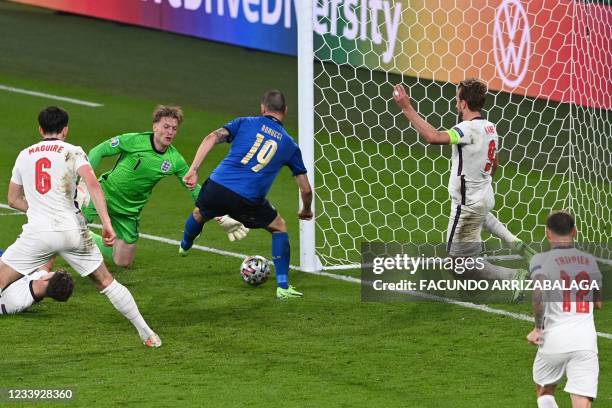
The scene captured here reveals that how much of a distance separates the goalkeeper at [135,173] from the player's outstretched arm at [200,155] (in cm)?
101

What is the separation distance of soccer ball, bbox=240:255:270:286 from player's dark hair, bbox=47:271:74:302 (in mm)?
1947

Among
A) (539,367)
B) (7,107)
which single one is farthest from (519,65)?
(539,367)

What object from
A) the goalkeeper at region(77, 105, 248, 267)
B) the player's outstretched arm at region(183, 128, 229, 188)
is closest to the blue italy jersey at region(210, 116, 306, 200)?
the player's outstretched arm at region(183, 128, 229, 188)

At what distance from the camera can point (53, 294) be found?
32.6ft

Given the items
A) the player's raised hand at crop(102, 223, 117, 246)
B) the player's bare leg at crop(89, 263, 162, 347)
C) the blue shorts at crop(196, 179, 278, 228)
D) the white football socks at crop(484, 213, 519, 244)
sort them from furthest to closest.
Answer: the white football socks at crop(484, 213, 519, 244), the blue shorts at crop(196, 179, 278, 228), the player's bare leg at crop(89, 263, 162, 347), the player's raised hand at crop(102, 223, 117, 246)

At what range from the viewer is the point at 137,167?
1186 cm

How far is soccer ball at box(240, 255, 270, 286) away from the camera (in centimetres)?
1139

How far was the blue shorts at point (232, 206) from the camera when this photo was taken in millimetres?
10875

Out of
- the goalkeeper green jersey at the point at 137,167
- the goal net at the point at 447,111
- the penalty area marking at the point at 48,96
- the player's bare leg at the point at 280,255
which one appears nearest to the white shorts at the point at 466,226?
the player's bare leg at the point at 280,255

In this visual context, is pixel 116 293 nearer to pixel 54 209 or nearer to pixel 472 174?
pixel 54 209

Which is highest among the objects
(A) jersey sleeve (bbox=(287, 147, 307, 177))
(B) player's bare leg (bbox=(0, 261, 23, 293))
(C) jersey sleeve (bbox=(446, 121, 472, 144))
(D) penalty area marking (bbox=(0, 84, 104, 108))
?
(D) penalty area marking (bbox=(0, 84, 104, 108))

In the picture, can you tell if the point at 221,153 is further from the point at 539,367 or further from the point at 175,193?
the point at 539,367

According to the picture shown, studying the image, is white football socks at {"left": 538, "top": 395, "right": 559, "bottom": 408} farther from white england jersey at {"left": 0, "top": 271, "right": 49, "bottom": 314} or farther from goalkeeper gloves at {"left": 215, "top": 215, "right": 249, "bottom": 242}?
goalkeeper gloves at {"left": 215, "top": 215, "right": 249, "bottom": 242}

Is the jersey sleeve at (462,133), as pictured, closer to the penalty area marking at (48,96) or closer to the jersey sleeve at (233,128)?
the jersey sleeve at (233,128)
